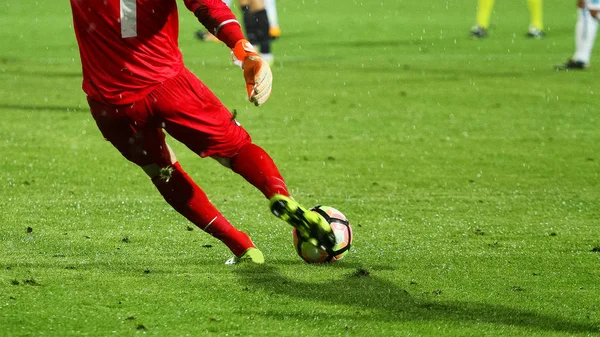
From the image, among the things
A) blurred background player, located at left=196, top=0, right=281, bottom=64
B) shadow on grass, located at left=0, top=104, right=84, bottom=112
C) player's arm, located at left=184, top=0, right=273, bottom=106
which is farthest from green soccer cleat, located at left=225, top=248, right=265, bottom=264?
blurred background player, located at left=196, top=0, right=281, bottom=64

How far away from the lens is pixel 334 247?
5.05 metres

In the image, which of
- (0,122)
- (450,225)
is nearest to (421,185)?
(450,225)

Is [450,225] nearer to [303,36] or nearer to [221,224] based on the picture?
[221,224]

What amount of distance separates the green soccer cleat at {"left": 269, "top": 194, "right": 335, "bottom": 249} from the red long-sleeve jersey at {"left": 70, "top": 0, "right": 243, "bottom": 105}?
2.71 feet

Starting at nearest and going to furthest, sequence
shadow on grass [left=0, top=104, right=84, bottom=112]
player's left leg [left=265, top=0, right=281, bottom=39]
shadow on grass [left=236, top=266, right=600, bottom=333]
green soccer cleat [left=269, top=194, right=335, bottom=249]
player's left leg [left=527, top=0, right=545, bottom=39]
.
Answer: shadow on grass [left=236, top=266, right=600, bottom=333] → green soccer cleat [left=269, top=194, right=335, bottom=249] → shadow on grass [left=0, top=104, right=84, bottom=112] → player's left leg [left=265, top=0, right=281, bottom=39] → player's left leg [left=527, top=0, right=545, bottom=39]

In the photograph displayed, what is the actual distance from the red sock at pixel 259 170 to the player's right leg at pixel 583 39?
10199mm

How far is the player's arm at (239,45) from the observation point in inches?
179

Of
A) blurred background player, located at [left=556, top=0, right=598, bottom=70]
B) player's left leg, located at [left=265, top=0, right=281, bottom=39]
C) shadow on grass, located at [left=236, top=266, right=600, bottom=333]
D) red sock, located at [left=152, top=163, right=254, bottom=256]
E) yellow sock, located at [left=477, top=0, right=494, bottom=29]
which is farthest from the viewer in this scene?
yellow sock, located at [left=477, top=0, right=494, bottom=29]

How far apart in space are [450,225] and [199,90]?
6.84 ft

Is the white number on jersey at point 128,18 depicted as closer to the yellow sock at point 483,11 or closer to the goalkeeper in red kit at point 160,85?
the goalkeeper in red kit at point 160,85

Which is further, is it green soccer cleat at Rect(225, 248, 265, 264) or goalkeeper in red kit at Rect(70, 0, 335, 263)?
green soccer cleat at Rect(225, 248, 265, 264)

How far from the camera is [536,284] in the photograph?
4.84 m

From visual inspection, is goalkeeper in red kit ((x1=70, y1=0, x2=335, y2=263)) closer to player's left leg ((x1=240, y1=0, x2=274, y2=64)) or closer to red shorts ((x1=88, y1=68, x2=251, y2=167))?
red shorts ((x1=88, y1=68, x2=251, y2=167))

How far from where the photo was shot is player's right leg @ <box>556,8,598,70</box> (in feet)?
46.2
